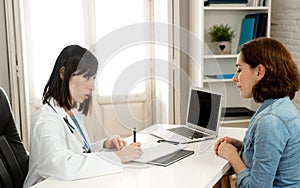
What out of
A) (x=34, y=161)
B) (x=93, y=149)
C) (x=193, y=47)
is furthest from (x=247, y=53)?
(x=193, y=47)

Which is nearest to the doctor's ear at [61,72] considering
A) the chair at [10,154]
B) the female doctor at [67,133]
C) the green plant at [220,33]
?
the female doctor at [67,133]

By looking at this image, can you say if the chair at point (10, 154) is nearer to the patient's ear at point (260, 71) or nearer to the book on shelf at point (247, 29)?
the patient's ear at point (260, 71)

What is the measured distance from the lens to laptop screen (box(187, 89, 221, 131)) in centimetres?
209

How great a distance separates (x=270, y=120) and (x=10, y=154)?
1125mm

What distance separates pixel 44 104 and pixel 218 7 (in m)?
1.96

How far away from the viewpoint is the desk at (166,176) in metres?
1.44

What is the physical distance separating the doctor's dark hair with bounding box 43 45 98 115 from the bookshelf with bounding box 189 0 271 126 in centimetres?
170

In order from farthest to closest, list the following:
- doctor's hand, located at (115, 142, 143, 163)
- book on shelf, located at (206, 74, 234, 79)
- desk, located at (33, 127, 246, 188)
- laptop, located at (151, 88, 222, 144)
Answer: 1. book on shelf, located at (206, 74, 234, 79)
2. laptop, located at (151, 88, 222, 144)
3. doctor's hand, located at (115, 142, 143, 163)
4. desk, located at (33, 127, 246, 188)

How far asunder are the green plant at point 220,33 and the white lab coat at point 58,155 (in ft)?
6.45

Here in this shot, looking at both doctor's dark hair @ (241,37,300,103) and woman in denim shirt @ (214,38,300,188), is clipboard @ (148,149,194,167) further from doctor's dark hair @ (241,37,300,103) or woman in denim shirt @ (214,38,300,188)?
doctor's dark hair @ (241,37,300,103)

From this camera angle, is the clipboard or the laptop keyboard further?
the laptop keyboard

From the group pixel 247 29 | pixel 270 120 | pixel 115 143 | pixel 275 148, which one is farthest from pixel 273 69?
pixel 247 29

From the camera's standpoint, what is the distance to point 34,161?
5.38ft

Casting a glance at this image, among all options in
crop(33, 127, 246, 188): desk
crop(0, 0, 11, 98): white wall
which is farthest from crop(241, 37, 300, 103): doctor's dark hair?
crop(0, 0, 11, 98): white wall
